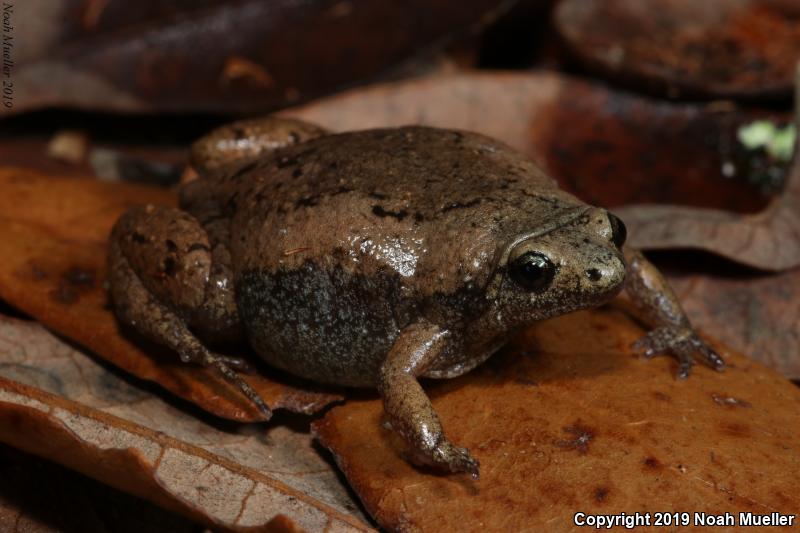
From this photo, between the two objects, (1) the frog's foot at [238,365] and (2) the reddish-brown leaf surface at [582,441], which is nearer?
(2) the reddish-brown leaf surface at [582,441]

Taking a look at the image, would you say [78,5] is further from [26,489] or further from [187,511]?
[187,511]

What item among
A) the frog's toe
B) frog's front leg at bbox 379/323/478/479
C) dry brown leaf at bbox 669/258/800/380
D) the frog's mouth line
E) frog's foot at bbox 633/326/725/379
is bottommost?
dry brown leaf at bbox 669/258/800/380

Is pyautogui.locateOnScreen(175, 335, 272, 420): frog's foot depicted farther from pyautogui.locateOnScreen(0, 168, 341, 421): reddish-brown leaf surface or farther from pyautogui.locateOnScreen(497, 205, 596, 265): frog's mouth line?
pyautogui.locateOnScreen(497, 205, 596, 265): frog's mouth line

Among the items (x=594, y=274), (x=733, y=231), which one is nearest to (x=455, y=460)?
(x=594, y=274)

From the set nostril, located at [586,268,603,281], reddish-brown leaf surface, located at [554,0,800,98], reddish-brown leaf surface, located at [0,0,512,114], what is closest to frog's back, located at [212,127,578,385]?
nostril, located at [586,268,603,281]

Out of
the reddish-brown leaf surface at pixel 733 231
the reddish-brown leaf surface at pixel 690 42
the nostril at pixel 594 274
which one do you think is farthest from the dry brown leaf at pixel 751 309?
the reddish-brown leaf surface at pixel 690 42

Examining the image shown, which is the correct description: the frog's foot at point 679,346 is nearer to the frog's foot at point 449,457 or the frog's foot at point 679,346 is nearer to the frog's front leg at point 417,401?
the frog's front leg at point 417,401
